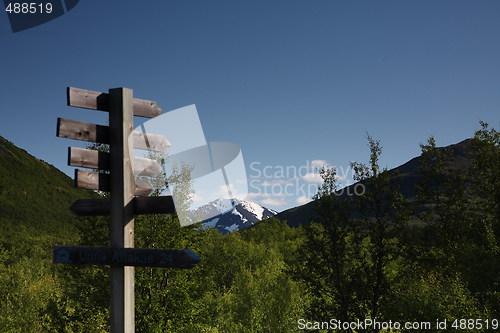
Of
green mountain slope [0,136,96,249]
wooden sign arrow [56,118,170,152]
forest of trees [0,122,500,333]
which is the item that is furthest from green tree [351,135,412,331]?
green mountain slope [0,136,96,249]

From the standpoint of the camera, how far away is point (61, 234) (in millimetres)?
149250

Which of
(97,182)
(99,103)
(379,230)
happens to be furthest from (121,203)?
(379,230)

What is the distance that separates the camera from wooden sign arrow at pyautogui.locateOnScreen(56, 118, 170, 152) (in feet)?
15.9

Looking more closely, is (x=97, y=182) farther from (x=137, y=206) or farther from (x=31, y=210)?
(x=31, y=210)

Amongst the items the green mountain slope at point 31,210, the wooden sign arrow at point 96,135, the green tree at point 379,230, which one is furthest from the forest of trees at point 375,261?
the green mountain slope at point 31,210

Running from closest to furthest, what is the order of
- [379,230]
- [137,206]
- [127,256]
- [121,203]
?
[127,256] → [121,203] → [137,206] → [379,230]

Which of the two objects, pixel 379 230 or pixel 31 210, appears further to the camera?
pixel 31 210

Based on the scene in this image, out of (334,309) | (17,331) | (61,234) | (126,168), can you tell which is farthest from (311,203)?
(61,234)

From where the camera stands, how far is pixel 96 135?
5.05 m

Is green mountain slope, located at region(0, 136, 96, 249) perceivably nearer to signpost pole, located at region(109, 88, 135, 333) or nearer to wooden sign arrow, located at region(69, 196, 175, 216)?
wooden sign arrow, located at region(69, 196, 175, 216)

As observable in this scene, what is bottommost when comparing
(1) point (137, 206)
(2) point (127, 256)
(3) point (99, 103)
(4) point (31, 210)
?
(2) point (127, 256)

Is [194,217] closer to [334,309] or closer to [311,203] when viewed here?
[311,203]

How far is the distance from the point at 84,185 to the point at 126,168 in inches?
25.7

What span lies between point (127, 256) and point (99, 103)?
2458mm
